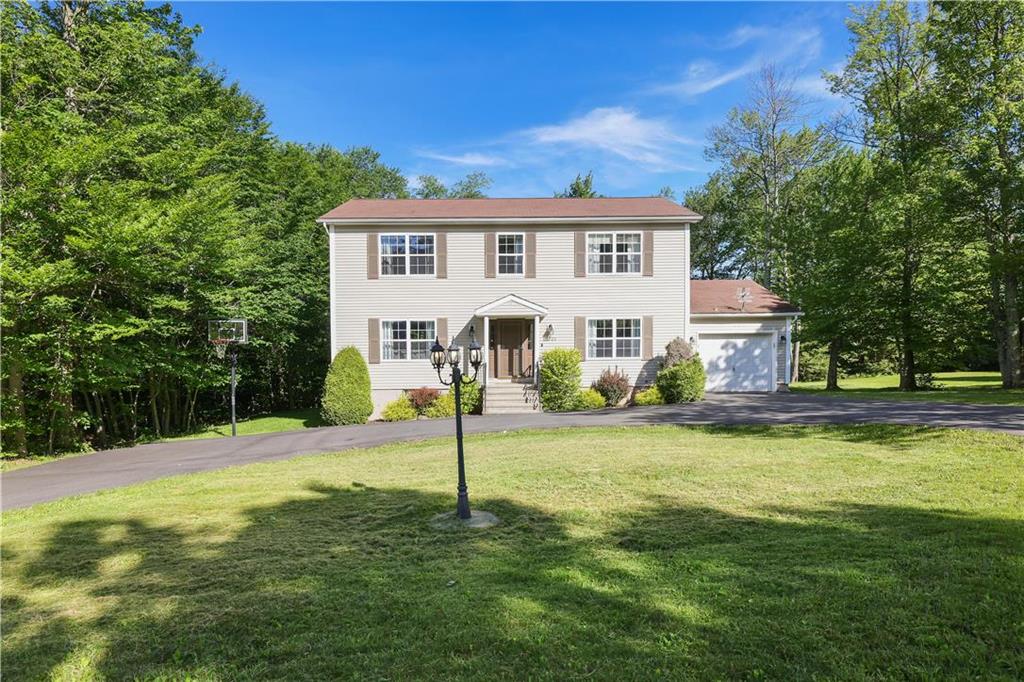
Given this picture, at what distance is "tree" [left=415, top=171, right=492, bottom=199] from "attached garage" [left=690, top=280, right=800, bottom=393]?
25.5 m

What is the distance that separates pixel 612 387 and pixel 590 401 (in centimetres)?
93

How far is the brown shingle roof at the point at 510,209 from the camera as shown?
1698 cm

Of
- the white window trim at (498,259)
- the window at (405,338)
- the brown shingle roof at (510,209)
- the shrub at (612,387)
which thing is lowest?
the shrub at (612,387)

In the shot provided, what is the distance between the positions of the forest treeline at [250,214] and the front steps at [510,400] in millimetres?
8193

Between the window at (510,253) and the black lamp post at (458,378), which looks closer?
the black lamp post at (458,378)

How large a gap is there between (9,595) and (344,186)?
1113 inches

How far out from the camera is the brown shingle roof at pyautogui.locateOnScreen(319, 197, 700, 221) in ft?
55.7

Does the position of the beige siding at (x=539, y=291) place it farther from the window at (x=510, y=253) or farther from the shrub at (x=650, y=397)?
the shrub at (x=650, y=397)

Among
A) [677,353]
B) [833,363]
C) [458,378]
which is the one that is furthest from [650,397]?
[833,363]

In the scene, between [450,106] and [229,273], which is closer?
[229,273]

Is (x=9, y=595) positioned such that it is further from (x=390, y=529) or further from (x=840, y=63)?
(x=840, y=63)

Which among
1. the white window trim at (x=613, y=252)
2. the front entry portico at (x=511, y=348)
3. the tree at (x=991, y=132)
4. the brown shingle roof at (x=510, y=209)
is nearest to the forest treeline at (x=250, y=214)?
the tree at (x=991, y=132)

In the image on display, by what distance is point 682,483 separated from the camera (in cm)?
643

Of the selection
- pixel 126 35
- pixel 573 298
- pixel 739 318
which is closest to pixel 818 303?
pixel 739 318
